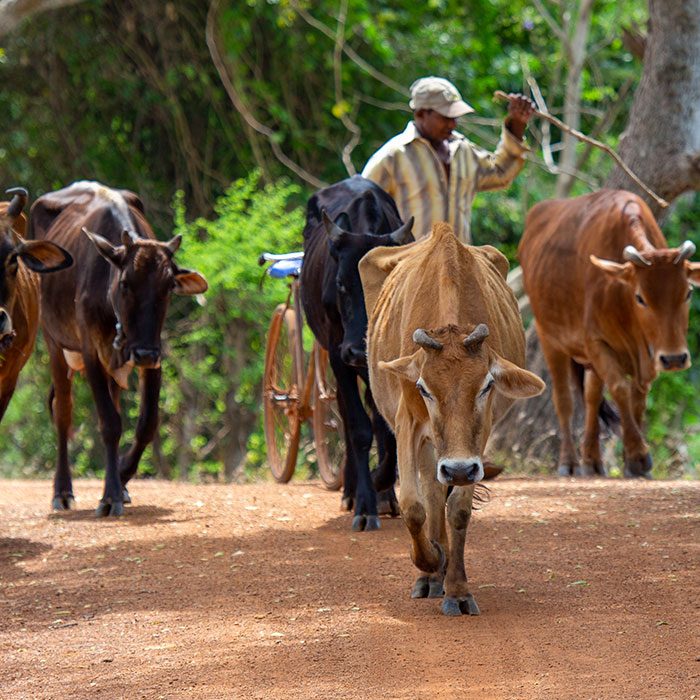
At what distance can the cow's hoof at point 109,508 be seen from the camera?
357 inches

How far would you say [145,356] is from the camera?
29.2ft

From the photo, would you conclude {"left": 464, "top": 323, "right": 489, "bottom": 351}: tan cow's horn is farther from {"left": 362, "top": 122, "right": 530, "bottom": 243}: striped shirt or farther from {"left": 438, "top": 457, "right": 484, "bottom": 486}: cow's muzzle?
{"left": 362, "top": 122, "right": 530, "bottom": 243}: striped shirt

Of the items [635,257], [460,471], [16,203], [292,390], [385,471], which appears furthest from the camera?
[292,390]

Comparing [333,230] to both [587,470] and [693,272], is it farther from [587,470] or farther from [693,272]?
[587,470]

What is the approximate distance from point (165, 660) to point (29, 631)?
0.91m

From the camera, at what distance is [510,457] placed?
42.5ft

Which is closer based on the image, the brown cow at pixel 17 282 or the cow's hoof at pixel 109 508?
the brown cow at pixel 17 282

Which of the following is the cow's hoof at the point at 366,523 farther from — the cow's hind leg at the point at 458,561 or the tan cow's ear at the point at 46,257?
the tan cow's ear at the point at 46,257

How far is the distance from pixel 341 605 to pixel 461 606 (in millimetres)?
548

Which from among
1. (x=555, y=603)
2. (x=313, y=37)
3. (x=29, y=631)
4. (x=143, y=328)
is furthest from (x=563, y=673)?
(x=313, y=37)

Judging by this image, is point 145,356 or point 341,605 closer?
point 341,605

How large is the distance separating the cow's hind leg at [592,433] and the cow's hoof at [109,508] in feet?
12.4

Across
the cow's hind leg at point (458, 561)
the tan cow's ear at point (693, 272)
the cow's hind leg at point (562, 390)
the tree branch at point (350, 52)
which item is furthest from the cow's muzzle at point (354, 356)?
the tree branch at point (350, 52)

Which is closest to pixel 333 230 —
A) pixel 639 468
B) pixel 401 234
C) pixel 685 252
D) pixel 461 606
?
pixel 401 234
